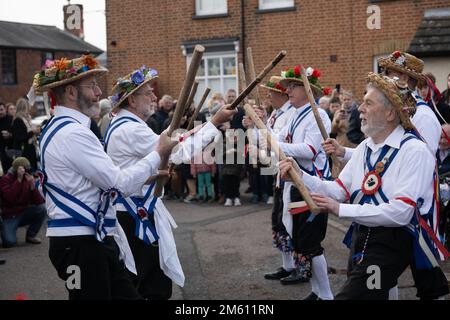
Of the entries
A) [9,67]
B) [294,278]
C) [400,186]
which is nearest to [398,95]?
[400,186]

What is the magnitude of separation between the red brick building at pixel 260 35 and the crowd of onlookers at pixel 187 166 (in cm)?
290

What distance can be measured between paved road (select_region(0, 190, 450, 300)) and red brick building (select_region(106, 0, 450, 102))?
5357mm

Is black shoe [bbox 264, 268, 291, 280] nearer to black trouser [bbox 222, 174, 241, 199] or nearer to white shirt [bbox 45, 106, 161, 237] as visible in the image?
white shirt [bbox 45, 106, 161, 237]

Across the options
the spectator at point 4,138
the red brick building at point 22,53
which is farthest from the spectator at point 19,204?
the red brick building at point 22,53

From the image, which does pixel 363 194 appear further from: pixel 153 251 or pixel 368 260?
pixel 153 251

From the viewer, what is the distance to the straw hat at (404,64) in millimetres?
4836

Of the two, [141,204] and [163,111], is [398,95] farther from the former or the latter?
[163,111]

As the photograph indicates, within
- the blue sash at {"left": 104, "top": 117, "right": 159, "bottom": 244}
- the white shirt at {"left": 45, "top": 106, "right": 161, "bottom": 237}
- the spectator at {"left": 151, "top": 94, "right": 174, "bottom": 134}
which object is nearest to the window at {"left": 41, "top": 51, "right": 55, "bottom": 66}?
the spectator at {"left": 151, "top": 94, "right": 174, "bottom": 134}

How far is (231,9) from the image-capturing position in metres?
15.3

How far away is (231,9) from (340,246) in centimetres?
897

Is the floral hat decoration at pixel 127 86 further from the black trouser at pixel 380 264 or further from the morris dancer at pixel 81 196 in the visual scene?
the black trouser at pixel 380 264

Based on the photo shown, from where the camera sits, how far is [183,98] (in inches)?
154

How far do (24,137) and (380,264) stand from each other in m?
8.71

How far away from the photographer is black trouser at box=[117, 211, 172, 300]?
4566mm
